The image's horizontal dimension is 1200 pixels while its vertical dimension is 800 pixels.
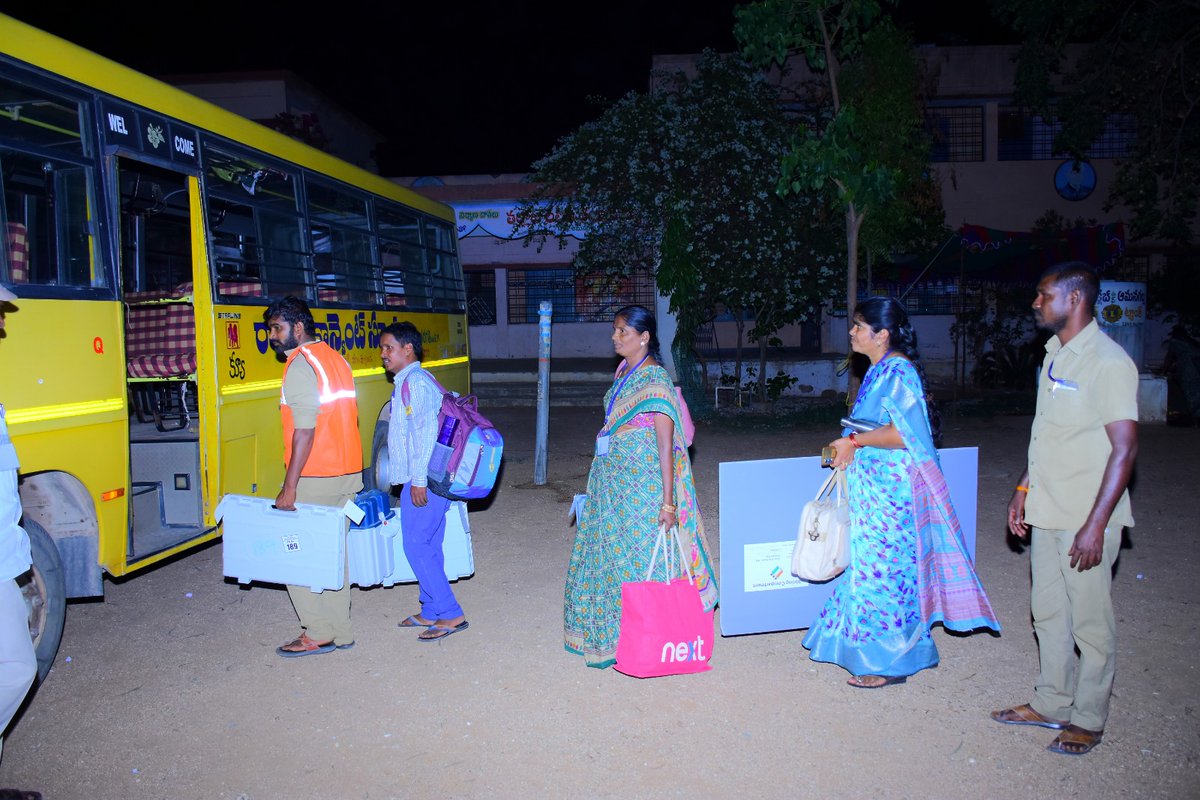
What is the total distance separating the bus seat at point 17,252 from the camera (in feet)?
13.4

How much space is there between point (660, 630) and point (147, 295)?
4904 millimetres

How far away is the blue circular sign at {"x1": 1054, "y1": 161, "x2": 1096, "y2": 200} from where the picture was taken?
66.1ft

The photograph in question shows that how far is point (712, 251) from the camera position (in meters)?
14.1

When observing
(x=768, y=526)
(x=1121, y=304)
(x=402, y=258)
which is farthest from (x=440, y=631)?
(x=1121, y=304)

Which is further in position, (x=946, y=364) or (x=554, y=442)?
(x=946, y=364)

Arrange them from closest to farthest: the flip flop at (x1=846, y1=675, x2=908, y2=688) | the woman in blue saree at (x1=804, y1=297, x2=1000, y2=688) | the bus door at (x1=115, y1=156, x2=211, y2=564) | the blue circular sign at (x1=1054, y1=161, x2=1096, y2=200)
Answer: the woman in blue saree at (x1=804, y1=297, x2=1000, y2=688), the flip flop at (x1=846, y1=675, x2=908, y2=688), the bus door at (x1=115, y1=156, x2=211, y2=564), the blue circular sign at (x1=1054, y1=161, x2=1096, y2=200)

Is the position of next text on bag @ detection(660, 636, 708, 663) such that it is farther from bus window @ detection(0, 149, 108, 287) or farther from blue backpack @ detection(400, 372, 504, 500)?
bus window @ detection(0, 149, 108, 287)

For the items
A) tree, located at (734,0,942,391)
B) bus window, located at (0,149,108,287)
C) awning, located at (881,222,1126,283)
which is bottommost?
bus window, located at (0,149,108,287)

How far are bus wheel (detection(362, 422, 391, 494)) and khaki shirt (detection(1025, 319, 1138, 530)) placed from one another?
19.3 feet

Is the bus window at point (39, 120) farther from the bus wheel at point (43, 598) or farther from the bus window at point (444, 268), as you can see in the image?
the bus window at point (444, 268)

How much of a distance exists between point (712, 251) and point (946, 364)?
27.7ft

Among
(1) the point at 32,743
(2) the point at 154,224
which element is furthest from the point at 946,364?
(1) the point at 32,743

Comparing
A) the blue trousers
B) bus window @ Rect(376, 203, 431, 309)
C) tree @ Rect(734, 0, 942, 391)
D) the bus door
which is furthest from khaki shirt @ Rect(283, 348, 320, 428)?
tree @ Rect(734, 0, 942, 391)

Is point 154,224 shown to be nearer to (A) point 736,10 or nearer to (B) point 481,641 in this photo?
(B) point 481,641
